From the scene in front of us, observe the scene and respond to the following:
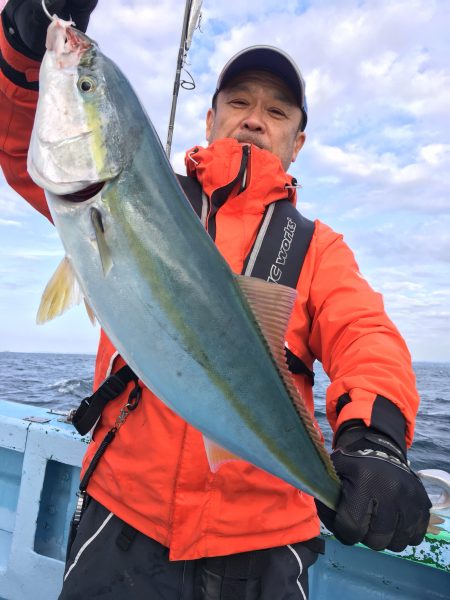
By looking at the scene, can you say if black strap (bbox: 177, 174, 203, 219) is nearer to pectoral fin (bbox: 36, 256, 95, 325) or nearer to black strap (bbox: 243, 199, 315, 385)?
black strap (bbox: 243, 199, 315, 385)

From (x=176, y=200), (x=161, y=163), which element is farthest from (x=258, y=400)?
(x=161, y=163)

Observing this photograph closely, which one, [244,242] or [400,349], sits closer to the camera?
[400,349]

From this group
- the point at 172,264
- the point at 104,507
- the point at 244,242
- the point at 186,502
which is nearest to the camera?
the point at 172,264

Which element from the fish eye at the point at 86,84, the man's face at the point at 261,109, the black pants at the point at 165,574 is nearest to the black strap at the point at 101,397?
the black pants at the point at 165,574

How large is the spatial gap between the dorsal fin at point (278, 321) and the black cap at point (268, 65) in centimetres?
191

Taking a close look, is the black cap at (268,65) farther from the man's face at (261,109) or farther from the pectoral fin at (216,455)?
the pectoral fin at (216,455)

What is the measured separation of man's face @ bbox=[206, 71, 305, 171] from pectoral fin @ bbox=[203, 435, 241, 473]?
6.89 feet

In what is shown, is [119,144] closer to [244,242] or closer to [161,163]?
[161,163]

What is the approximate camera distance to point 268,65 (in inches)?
121

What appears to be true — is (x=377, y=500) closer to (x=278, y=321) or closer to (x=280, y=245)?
(x=278, y=321)

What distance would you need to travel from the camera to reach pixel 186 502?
6.99 ft

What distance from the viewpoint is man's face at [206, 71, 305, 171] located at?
3113mm

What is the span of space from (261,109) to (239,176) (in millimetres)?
822

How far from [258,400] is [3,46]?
2.12m
